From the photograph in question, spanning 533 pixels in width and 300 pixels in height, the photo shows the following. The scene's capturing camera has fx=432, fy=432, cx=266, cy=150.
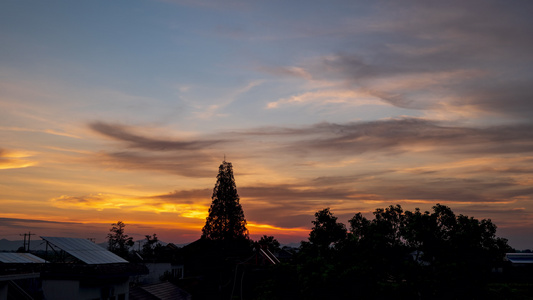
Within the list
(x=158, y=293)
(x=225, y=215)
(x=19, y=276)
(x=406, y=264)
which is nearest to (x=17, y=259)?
(x=19, y=276)

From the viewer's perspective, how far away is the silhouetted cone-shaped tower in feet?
335

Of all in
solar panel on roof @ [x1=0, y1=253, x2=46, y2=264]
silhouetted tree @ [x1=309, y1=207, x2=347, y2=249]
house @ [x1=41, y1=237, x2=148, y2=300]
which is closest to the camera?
solar panel on roof @ [x1=0, y1=253, x2=46, y2=264]

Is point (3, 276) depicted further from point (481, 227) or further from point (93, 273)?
point (481, 227)

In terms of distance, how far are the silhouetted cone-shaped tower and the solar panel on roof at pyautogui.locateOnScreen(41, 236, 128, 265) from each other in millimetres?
61176

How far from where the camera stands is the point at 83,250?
124 ft

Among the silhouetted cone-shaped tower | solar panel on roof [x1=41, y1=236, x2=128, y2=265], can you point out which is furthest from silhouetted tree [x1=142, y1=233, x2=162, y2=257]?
solar panel on roof [x1=41, y1=236, x2=128, y2=265]

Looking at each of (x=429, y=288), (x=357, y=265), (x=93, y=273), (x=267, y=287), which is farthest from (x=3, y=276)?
(x=429, y=288)

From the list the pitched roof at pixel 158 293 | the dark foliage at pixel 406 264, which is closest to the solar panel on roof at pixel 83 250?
the pitched roof at pixel 158 293

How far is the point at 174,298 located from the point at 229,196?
184 ft

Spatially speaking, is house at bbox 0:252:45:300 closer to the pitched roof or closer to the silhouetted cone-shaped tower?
the pitched roof

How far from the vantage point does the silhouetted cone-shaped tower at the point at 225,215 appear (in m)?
102

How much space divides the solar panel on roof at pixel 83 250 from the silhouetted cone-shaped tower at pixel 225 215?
61176mm

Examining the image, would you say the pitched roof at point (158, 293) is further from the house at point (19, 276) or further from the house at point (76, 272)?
the house at point (19, 276)

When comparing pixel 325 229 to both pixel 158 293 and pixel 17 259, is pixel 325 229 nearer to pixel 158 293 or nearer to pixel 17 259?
pixel 158 293
